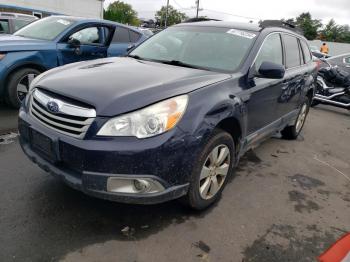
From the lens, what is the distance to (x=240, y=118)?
3.15 meters

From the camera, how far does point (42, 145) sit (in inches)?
105

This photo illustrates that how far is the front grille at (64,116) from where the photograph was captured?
243cm

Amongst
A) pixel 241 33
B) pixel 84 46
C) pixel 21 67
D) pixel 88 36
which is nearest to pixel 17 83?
pixel 21 67

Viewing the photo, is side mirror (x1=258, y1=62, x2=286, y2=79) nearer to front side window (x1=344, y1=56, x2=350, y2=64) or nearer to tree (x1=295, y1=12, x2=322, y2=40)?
front side window (x1=344, y1=56, x2=350, y2=64)

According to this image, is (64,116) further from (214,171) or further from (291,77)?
(291,77)

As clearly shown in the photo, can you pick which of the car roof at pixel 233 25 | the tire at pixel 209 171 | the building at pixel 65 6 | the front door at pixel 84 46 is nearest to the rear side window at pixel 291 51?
the car roof at pixel 233 25

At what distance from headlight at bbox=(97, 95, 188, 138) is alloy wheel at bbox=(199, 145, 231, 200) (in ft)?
→ 1.99

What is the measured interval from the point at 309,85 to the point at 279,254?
3482mm

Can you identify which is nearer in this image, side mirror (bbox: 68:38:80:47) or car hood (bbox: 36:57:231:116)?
car hood (bbox: 36:57:231:116)

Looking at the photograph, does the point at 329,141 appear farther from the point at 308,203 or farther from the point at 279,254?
the point at 279,254

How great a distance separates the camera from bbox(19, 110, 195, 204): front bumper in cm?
236

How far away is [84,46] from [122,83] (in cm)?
385

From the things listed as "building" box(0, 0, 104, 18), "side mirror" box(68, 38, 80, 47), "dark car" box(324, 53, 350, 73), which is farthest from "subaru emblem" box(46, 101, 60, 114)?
"building" box(0, 0, 104, 18)

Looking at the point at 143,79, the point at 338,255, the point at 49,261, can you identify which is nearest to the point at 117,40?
the point at 143,79
